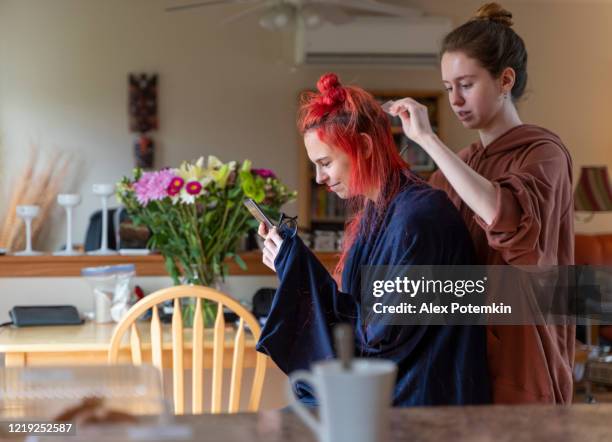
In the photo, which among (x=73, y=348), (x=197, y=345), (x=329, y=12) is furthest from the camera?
(x=329, y=12)

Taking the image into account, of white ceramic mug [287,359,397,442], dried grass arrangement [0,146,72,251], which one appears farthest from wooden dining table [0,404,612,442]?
dried grass arrangement [0,146,72,251]

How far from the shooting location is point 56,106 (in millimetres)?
5504

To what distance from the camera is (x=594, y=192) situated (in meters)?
5.00

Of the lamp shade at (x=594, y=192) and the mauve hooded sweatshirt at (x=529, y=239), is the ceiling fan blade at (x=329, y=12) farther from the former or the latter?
the mauve hooded sweatshirt at (x=529, y=239)

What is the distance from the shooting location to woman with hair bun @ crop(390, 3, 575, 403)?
141 centimetres

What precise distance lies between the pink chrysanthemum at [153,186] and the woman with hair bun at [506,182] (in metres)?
0.99

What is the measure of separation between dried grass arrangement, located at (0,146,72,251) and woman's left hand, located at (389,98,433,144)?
4260 mm

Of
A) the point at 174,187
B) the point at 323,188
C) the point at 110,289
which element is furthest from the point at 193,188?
the point at 323,188

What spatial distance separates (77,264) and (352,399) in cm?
224

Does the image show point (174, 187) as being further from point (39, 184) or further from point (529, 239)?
point (39, 184)

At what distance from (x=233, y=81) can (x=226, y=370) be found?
3.33 meters

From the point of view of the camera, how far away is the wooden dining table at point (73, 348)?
86.1 inches

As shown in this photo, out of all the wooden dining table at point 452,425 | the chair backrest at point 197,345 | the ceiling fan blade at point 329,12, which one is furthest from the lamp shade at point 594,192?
the wooden dining table at point 452,425

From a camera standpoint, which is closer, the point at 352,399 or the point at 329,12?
the point at 352,399
